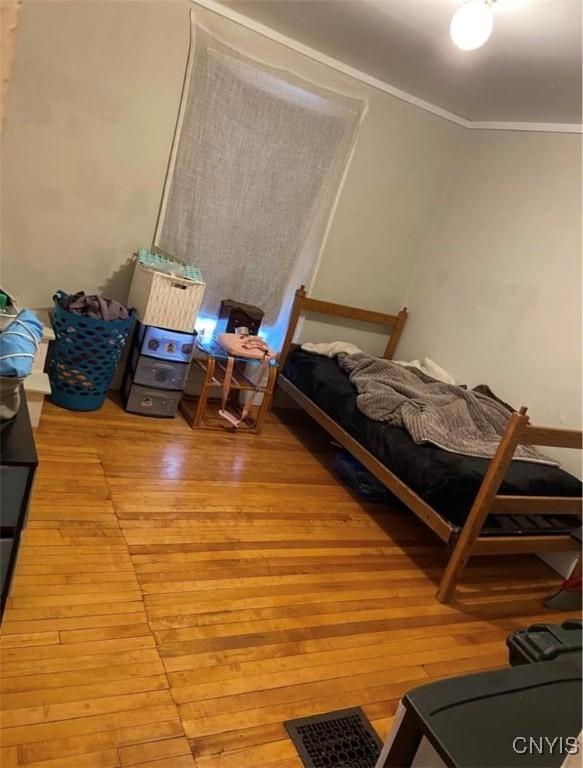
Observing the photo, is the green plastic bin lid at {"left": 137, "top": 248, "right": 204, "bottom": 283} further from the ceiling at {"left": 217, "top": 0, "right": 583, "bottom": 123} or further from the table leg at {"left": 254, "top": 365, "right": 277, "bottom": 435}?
the ceiling at {"left": 217, "top": 0, "right": 583, "bottom": 123}

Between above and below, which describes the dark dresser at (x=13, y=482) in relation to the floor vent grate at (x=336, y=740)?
above

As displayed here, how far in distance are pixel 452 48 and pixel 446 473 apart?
2018 mm

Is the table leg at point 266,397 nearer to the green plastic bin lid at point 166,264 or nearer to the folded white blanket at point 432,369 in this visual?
the green plastic bin lid at point 166,264

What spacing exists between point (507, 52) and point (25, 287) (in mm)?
2614

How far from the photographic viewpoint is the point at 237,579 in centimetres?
208

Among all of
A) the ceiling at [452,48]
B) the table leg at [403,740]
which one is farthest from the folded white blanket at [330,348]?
the table leg at [403,740]

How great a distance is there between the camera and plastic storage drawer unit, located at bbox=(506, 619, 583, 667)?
95 centimetres

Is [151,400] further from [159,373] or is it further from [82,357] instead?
[82,357]

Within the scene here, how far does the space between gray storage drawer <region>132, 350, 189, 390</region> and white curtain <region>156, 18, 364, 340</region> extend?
51 centimetres

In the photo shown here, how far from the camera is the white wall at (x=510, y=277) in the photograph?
304cm

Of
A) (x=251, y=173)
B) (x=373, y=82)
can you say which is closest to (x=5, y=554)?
(x=251, y=173)

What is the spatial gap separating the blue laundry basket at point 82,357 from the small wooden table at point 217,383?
0.51 meters

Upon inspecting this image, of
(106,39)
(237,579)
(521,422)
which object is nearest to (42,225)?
(106,39)

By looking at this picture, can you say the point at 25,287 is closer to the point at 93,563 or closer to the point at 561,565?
the point at 93,563
